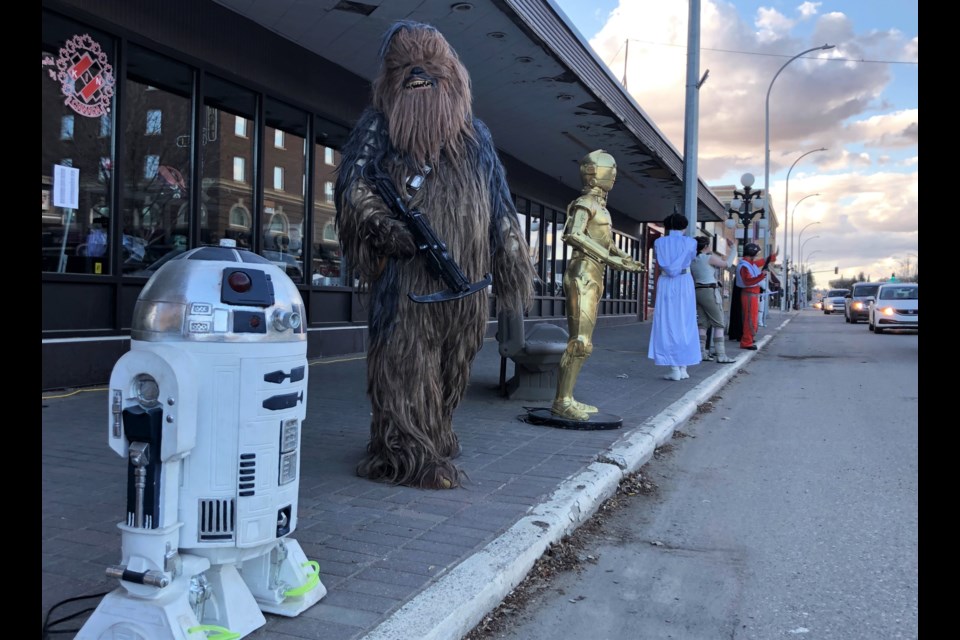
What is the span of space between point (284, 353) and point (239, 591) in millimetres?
800

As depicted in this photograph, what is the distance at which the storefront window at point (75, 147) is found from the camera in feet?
23.6

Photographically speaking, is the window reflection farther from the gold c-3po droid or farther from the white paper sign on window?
the gold c-3po droid

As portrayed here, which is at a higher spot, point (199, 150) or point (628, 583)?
point (199, 150)

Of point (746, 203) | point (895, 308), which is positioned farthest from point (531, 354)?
point (895, 308)

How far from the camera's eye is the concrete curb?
2.60 meters

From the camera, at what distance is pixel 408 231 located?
3.91 metres

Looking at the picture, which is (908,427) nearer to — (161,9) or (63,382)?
(63,382)

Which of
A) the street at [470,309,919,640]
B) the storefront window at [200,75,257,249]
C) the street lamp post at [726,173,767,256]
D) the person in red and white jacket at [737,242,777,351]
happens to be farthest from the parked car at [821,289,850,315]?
the storefront window at [200,75,257,249]

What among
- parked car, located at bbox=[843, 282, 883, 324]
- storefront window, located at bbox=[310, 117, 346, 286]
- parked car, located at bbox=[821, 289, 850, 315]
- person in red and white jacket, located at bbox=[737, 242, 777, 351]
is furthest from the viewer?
parked car, located at bbox=[821, 289, 850, 315]

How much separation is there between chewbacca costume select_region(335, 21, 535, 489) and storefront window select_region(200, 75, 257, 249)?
5.55m

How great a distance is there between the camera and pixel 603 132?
46.1 ft

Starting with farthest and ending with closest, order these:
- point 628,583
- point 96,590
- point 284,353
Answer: point 628,583
point 96,590
point 284,353

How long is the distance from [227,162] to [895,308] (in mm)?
21027
